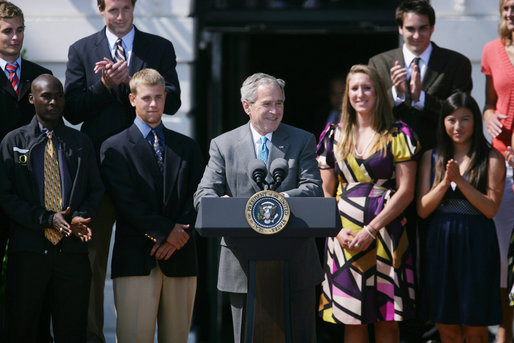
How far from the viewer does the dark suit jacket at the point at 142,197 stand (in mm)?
5145

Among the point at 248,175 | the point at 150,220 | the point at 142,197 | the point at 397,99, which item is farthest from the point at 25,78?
the point at 397,99

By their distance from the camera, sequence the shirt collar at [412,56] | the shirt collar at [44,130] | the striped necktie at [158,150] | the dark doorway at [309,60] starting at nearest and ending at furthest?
the shirt collar at [44,130]
the striped necktie at [158,150]
the shirt collar at [412,56]
the dark doorway at [309,60]

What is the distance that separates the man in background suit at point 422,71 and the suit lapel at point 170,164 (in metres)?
1.53

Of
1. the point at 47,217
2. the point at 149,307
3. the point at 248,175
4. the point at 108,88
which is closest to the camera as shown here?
the point at 248,175

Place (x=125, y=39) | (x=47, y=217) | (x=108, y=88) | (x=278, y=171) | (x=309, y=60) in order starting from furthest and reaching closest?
(x=309, y=60) < (x=125, y=39) < (x=108, y=88) < (x=47, y=217) < (x=278, y=171)

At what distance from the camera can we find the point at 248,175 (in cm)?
470

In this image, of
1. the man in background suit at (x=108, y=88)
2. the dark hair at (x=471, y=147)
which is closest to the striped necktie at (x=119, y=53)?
the man in background suit at (x=108, y=88)

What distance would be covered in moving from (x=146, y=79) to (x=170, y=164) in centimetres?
54

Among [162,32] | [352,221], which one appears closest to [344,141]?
[352,221]

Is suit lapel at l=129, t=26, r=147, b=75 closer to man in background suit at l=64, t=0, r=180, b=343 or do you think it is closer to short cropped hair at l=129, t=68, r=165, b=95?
man in background suit at l=64, t=0, r=180, b=343

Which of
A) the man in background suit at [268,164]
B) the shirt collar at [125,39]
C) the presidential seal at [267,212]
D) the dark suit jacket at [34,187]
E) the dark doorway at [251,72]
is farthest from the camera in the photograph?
the dark doorway at [251,72]

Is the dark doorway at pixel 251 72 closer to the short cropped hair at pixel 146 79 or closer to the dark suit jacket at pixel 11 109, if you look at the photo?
the short cropped hair at pixel 146 79

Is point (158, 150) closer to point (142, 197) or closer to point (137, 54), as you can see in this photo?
point (142, 197)

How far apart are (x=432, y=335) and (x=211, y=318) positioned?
2.12 meters
